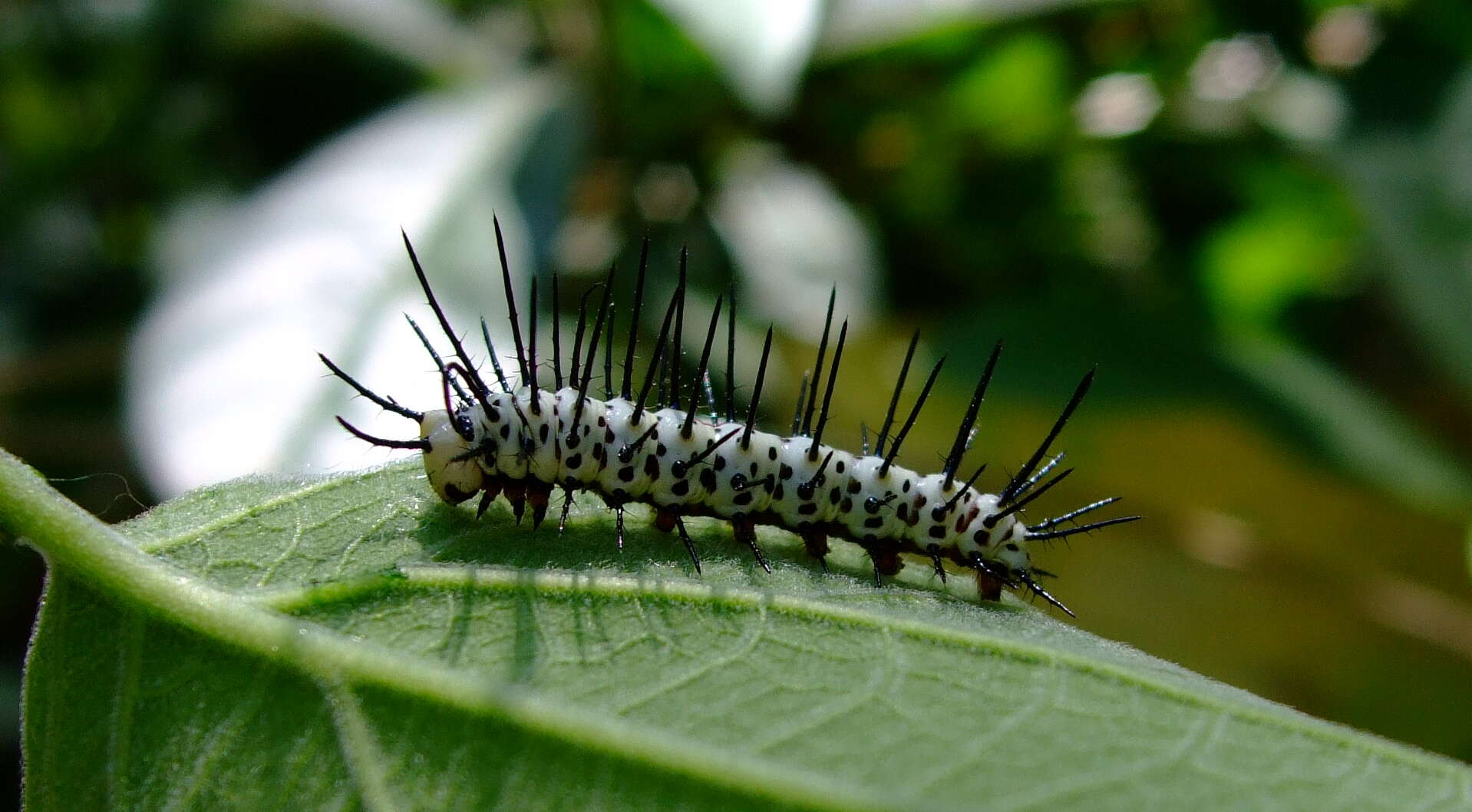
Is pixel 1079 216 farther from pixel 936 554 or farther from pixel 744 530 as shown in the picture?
pixel 744 530

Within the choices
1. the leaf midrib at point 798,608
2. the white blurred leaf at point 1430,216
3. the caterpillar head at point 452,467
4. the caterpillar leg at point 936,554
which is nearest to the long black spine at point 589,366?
the caterpillar head at point 452,467

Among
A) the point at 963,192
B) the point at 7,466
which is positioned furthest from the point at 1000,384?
the point at 7,466

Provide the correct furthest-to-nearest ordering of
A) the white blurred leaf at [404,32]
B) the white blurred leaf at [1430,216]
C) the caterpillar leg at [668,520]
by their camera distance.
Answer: the white blurred leaf at [404,32], the white blurred leaf at [1430,216], the caterpillar leg at [668,520]

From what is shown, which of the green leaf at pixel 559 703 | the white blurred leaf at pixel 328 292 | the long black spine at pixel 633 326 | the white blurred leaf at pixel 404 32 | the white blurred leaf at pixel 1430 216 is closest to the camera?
the green leaf at pixel 559 703

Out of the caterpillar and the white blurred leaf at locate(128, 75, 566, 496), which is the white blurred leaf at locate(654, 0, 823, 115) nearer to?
the caterpillar

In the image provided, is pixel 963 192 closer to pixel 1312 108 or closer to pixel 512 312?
pixel 1312 108

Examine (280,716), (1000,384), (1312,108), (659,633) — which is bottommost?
(280,716)

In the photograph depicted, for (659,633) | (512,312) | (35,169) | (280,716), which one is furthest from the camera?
(35,169)

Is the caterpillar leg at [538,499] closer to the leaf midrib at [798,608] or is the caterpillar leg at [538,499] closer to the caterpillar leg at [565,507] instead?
the caterpillar leg at [565,507]
